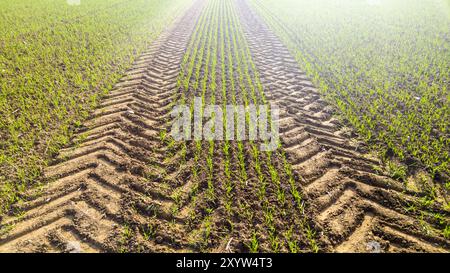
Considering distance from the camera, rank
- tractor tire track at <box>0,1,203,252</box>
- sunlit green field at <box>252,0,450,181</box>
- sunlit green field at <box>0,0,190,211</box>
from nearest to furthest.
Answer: tractor tire track at <box>0,1,203,252</box>
sunlit green field at <box>0,0,190,211</box>
sunlit green field at <box>252,0,450,181</box>

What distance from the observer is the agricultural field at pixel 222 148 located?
2.67 metres

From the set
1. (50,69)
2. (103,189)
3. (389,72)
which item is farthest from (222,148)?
(389,72)

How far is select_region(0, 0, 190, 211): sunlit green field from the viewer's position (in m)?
3.71

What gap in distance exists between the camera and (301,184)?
324cm

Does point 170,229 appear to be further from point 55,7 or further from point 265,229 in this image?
point 55,7

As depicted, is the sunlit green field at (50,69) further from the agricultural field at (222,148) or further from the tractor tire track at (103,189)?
the tractor tire track at (103,189)

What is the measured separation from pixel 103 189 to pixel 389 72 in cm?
659

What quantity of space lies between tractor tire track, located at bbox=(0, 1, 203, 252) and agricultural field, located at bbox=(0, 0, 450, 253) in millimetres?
17

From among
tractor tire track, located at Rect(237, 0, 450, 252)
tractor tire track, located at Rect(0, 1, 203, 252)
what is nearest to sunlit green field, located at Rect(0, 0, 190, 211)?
tractor tire track, located at Rect(0, 1, 203, 252)

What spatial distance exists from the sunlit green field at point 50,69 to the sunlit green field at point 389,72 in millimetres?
4768

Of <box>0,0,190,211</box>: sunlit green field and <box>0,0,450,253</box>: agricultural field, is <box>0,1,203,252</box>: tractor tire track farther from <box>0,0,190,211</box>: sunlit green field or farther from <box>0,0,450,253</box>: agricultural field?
<box>0,0,190,211</box>: sunlit green field

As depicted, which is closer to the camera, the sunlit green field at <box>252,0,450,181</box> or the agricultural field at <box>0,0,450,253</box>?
the agricultural field at <box>0,0,450,253</box>

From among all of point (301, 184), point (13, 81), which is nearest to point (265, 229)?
point (301, 184)

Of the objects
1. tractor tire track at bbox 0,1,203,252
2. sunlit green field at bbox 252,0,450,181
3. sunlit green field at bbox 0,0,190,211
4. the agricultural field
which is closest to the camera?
tractor tire track at bbox 0,1,203,252
